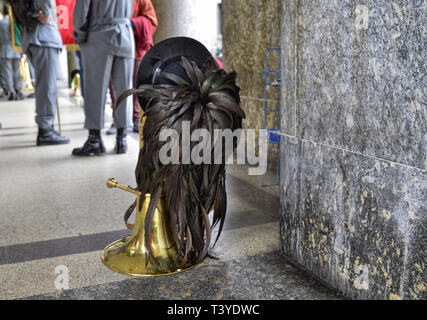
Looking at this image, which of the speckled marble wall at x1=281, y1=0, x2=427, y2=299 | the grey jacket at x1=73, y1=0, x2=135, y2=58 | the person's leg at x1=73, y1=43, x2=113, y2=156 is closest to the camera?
the speckled marble wall at x1=281, y1=0, x2=427, y2=299

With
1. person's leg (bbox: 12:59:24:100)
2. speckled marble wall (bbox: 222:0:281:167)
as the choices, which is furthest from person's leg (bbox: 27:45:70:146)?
person's leg (bbox: 12:59:24:100)

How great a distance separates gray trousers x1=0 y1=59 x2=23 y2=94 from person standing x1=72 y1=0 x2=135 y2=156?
6.26m

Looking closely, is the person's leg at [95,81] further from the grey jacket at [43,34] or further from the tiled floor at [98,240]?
the grey jacket at [43,34]

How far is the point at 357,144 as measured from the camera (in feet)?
6.08

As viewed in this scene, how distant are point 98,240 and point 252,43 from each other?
2.51m

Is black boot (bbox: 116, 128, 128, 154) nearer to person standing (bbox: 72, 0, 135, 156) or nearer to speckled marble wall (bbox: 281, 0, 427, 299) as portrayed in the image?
person standing (bbox: 72, 0, 135, 156)

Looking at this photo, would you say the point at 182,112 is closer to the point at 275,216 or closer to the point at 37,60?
the point at 275,216

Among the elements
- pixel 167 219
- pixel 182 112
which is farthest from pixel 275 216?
pixel 182 112

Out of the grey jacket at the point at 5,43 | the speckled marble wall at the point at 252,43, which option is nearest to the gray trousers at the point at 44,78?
the speckled marble wall at the point at 252,43

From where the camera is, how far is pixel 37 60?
5.18 meters

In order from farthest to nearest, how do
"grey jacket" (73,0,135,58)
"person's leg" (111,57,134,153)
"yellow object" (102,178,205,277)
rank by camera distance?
"person's leg" (111,57,134,153), "grey jacket" (73,0,135,58), "yellow object" (102,178,205,277)

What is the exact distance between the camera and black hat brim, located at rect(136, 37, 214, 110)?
7.25 feet

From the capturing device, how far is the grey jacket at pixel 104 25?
14.8 feet

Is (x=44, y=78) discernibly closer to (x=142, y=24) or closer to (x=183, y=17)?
(x=142, y=24)
